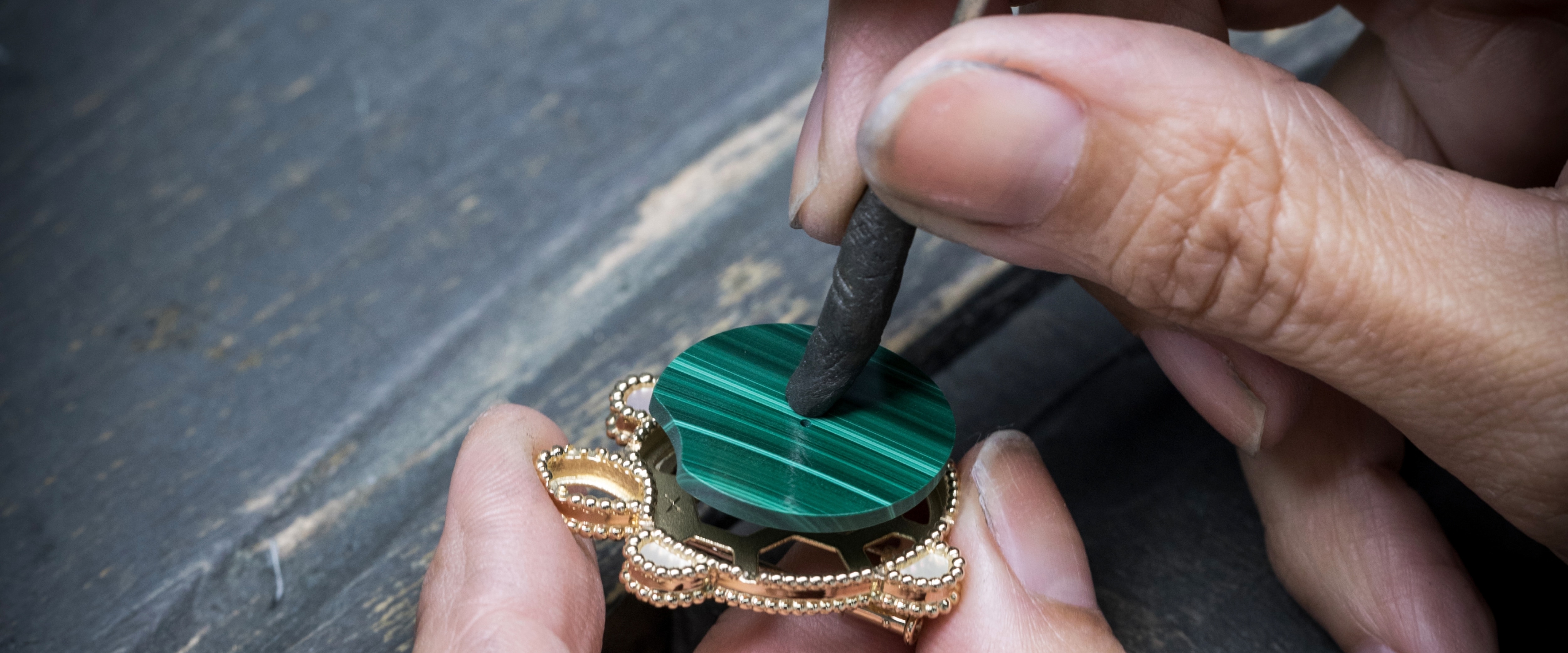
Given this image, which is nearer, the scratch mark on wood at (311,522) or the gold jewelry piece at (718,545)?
the gold jewelry piece at (718,545)

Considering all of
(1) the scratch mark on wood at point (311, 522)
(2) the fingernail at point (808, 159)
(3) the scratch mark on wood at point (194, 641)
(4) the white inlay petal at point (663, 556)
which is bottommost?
(3) the scratch mark on wood at point (194, 641)

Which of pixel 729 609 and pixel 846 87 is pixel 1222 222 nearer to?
pixel 846 87

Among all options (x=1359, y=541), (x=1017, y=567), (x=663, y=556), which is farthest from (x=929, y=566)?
(x=1359, y=541)

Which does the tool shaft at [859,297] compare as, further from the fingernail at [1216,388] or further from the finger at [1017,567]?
the fingernail at [1216,388]

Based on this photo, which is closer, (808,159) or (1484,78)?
(808,159)

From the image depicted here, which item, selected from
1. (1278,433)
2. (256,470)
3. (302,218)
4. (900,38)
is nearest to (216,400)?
(256,470)

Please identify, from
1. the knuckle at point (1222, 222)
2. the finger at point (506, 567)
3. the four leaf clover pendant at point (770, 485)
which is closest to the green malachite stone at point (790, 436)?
the four leaf clover pendant at point (770, 485)

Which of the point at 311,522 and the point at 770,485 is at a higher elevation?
the point at 770,485
